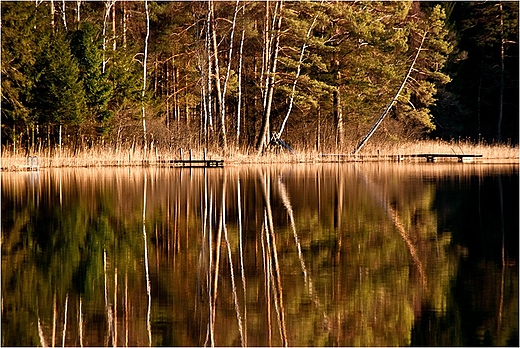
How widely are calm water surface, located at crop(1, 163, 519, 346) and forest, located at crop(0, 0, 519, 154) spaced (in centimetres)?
1399

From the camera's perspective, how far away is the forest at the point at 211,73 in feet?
117

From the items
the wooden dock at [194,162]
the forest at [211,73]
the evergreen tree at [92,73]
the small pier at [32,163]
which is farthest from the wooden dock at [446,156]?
the small pier at [32,163]

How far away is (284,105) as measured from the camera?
148 feet

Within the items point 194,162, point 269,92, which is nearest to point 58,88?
point 194,162

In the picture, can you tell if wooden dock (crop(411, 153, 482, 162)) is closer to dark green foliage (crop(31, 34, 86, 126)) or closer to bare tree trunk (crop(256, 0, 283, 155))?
bare tree trunk (crop(256, 0, 283, 155))

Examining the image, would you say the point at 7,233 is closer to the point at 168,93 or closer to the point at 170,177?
the point at 170,177

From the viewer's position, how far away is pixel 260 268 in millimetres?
11680

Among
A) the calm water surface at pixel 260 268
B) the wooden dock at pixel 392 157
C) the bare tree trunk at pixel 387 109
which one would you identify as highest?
the bare tree trunk at pixel 387 109

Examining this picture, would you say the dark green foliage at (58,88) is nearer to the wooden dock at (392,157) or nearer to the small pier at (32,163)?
the small pier at (32,163)

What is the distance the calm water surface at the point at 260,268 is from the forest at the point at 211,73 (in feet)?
45.9

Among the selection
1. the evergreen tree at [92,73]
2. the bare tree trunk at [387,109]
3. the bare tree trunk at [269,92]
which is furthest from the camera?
the bare tree trunk at [387,109]

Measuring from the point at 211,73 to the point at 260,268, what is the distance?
29.3m

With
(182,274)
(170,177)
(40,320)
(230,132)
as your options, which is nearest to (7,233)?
(182,274)

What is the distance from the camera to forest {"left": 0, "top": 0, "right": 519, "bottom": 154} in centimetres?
3556
